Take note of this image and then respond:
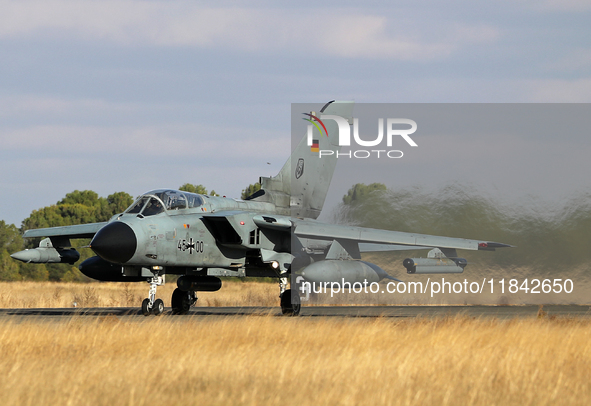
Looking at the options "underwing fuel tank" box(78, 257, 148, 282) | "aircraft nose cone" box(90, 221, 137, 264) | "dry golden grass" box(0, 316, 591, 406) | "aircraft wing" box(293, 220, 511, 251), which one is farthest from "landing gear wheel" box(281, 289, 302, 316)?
"dry golden grass" box(0, 316, 591, 406)

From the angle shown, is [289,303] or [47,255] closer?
[289,303]

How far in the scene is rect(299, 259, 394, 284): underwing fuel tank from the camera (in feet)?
53.8

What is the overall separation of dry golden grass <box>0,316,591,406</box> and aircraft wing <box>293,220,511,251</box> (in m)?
5.09

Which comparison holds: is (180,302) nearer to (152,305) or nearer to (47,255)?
(152,305)

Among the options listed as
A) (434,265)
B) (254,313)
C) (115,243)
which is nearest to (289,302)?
(254,313)

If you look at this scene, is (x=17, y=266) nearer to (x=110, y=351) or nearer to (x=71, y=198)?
(x=71, y=198)

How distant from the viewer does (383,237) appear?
17484mm

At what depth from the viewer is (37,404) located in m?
5.74

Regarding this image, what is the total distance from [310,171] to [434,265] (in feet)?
16.8

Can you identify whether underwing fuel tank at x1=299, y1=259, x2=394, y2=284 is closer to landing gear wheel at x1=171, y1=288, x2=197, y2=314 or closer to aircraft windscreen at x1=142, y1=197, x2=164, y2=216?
landing gear wheel at x1=171, y1=288, x2=197, y2=314

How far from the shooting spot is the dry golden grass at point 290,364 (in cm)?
617

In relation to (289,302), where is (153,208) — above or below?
above

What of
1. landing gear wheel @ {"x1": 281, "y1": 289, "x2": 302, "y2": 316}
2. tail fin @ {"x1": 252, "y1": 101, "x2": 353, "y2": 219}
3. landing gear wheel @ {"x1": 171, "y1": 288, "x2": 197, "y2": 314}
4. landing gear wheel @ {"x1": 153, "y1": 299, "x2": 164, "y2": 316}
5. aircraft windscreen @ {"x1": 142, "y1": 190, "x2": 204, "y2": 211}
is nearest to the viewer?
landing gear wheel @ {"x1": 153, "y1": 299, "x2": 164, "y2": 316}

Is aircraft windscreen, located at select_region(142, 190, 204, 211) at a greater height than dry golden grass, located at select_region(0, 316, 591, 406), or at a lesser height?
greater
